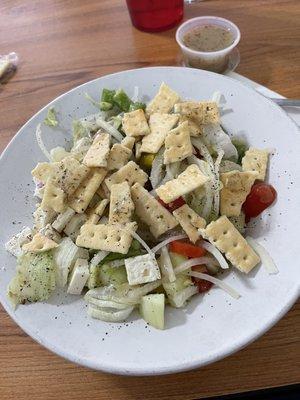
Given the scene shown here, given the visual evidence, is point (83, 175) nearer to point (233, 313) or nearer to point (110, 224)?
point (110, 224)

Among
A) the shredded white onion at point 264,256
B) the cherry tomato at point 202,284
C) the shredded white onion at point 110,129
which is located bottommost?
the cherry tomato at point 202,284

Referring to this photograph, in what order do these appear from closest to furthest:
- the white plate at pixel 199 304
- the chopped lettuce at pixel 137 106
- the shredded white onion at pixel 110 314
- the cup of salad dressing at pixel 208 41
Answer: the white plate at pixel 199 304 → the shredded white onion at pixel 110 314 → the chopped lettuce at pixel 137 106 → the cup of salad dressing at pixel 208 41

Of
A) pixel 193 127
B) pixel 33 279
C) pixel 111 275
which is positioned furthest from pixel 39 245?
pixel 193 127

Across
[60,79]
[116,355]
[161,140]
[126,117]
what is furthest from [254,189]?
[60,79]

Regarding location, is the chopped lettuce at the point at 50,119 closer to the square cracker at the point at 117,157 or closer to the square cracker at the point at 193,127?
the square cracker at the point at 117,157

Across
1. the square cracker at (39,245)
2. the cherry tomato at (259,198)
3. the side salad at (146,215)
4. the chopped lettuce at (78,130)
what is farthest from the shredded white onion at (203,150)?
the square cracker at (39,245)
